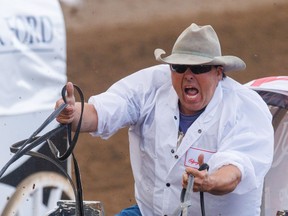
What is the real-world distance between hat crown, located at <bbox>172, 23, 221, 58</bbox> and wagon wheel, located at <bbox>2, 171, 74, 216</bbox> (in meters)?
1.78

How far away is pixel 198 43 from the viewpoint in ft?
13.4

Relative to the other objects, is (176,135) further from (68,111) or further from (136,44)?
(136,44)

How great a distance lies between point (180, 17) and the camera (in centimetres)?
898

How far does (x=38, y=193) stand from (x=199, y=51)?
198 cm

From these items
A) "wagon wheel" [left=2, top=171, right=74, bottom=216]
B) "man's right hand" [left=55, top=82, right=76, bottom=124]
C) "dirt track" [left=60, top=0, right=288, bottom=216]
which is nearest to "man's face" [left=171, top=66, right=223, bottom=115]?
"man's right hand" [left=55, top=82, right=76, bottom=124]

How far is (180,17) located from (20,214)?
3954 mm

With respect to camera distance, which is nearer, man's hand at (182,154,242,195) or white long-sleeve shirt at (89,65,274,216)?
man's hand at (182,154,242,195)

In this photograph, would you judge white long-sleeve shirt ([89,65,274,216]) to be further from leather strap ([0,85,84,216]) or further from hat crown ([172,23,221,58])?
leather strap ([0,85,84,216])

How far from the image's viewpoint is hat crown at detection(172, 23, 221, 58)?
13.3ft

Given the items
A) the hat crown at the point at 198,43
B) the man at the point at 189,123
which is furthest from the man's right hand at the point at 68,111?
the hat crown at the point at 198,43

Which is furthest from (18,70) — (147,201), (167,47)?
(167,47)

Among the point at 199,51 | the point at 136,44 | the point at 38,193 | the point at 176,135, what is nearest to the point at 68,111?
the point at 176,135

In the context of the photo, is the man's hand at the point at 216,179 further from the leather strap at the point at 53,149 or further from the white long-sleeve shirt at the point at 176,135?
the leather strap at the point at 53,149

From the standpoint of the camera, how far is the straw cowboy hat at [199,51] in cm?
398
